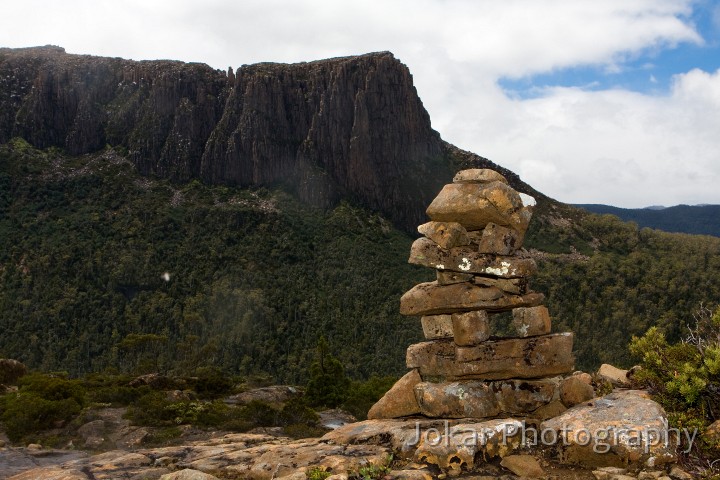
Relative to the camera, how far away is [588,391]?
1536cm

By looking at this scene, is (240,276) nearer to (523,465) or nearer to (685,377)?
(523,465)

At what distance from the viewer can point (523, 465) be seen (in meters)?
12.2

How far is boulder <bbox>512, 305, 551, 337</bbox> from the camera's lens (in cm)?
1631

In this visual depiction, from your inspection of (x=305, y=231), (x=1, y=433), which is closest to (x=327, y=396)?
(x=1, y=433)

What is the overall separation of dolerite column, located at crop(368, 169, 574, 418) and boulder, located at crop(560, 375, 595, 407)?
0.33 m

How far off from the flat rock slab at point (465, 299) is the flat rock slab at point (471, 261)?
549mm

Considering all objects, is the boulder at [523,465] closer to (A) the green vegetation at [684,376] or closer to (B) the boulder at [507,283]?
(A) the green vegetation at [684,376]

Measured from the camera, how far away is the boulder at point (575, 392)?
1535 centimetres

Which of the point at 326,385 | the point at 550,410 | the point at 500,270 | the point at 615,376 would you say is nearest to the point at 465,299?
the point at 500,270

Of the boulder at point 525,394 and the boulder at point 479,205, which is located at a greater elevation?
the boulder at point 479,205

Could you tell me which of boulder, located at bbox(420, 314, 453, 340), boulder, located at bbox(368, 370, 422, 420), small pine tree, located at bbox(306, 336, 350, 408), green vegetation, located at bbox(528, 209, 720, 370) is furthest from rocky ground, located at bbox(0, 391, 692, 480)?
green vegetation, located at bbox(528, 209, 720, 370)

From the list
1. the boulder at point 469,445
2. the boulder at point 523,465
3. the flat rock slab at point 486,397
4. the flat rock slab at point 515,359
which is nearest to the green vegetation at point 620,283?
the flat rock slab at point 515,359

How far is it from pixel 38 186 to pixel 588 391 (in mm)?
149137

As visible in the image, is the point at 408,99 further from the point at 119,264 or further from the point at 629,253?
the point at 119,264
